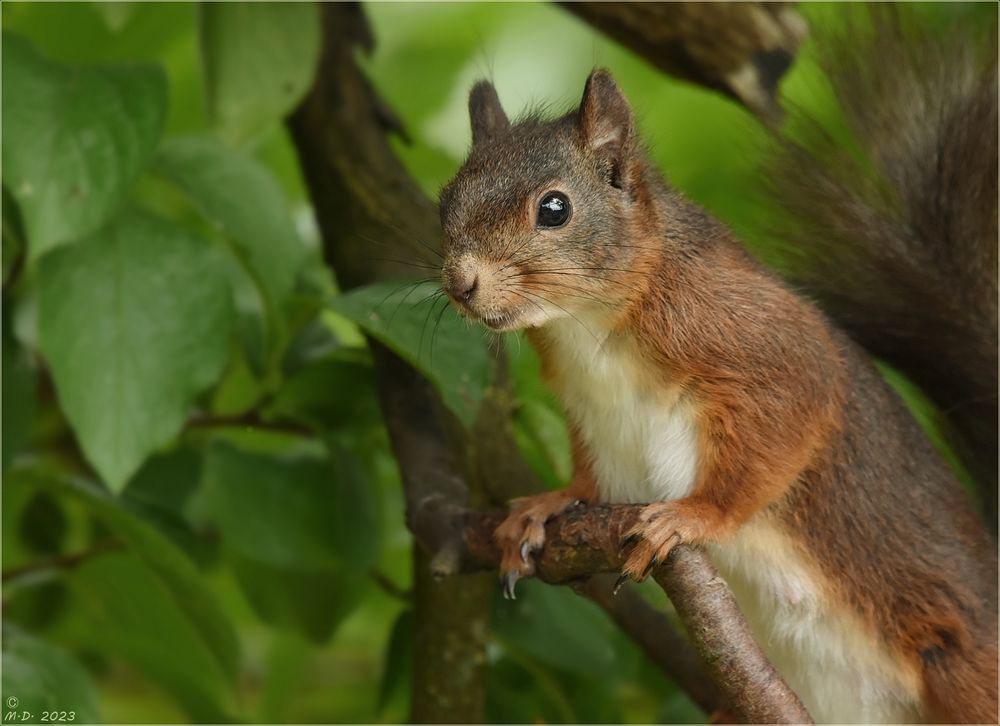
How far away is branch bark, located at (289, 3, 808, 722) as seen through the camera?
1.24 m

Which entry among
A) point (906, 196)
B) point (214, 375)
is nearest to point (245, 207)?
point (214, 375)

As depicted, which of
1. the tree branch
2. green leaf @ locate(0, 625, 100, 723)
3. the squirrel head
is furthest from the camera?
green leaf @ locate(0, 625, 100, 723)

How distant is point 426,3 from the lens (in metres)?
2.41

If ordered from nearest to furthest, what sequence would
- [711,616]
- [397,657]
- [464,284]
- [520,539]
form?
[711,616]
[464,284]
[520,539]
[397,657]

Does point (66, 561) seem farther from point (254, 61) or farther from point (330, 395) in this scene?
point (254, 61)

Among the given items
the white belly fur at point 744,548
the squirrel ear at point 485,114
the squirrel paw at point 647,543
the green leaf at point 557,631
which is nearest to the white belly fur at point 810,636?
the white belly fur at point 744,548

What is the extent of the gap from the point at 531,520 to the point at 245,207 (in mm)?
569

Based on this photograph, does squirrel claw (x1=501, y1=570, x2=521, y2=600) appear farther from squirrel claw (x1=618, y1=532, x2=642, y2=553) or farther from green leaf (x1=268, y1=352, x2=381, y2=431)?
green leaf (x1=268, y1=352, x2=381, y2=431)

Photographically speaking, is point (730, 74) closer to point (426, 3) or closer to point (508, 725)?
point (426, 3)

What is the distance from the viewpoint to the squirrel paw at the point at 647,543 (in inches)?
47.2

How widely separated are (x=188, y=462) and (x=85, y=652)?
43 centimetres

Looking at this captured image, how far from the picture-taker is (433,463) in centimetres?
157

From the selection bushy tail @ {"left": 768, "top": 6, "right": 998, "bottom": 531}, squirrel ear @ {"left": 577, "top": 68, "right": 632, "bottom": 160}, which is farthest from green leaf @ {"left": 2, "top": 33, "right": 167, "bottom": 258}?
bushy tail @ {"left": 768, "top": 6, "right": 998, "bottom": 531}

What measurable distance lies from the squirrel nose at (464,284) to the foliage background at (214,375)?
0.16 meters
